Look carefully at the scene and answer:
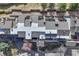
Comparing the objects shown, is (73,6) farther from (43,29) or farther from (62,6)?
(43,29)

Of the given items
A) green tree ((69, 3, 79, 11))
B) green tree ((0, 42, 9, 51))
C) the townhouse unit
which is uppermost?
green tree ((69, 3, 79, 11))

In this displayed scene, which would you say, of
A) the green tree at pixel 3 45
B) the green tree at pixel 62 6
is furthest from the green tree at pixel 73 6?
the green tree at pixel 3 45

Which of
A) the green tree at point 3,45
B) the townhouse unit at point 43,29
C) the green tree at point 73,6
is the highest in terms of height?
the green tree at point 73,6

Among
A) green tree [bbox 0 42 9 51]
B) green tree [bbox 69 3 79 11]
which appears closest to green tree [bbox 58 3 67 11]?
green tree [bbox 69 3 79 11]

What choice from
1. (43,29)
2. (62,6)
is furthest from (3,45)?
(62,6)

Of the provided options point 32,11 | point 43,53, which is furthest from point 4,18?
point 43,53

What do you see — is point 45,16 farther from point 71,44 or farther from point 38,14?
point 71,44

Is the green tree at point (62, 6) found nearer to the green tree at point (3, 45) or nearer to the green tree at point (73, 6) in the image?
the green tree at point (73, 6)

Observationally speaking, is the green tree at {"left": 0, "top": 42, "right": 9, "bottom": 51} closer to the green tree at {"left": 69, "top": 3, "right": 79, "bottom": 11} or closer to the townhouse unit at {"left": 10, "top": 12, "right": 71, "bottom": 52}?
the townhouse unit at {"left": 10, "top": 12, "right": 71, "bottom": 52}

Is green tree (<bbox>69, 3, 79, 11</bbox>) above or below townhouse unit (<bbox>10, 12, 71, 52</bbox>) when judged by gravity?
above

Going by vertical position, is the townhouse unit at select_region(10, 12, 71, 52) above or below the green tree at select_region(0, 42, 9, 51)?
above

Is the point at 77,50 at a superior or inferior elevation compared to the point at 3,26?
inferior
